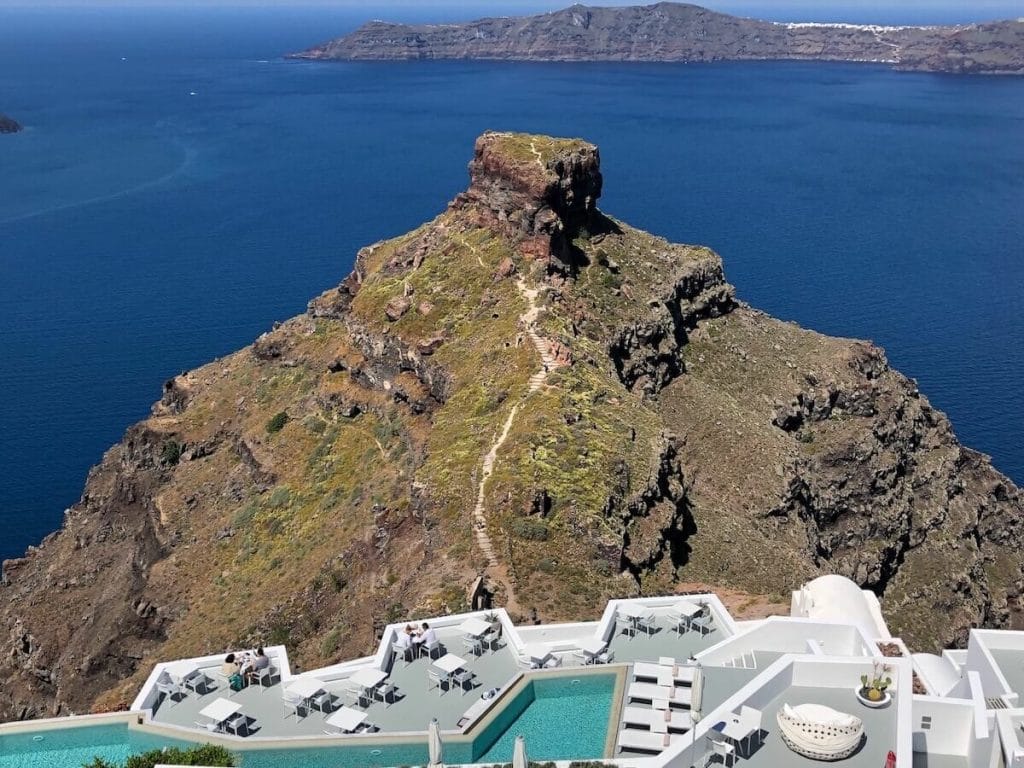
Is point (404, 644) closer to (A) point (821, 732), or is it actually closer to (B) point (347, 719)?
(B) point (347, 719)

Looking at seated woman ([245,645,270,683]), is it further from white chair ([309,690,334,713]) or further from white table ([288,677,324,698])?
white chair ([309,690,334,713])

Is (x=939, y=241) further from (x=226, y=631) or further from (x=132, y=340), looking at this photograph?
(x=226, y=631)

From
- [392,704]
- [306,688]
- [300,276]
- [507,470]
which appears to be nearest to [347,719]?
[392,704]

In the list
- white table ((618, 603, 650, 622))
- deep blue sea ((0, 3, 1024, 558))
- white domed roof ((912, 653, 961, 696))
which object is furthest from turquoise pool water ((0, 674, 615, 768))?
deep blue sea ((0, 3, 1024, 558))

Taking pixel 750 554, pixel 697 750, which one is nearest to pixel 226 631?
pixel 750 554

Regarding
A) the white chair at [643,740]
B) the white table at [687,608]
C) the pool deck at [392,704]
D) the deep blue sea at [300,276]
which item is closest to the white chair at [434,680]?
the pool deck at [392,704]
